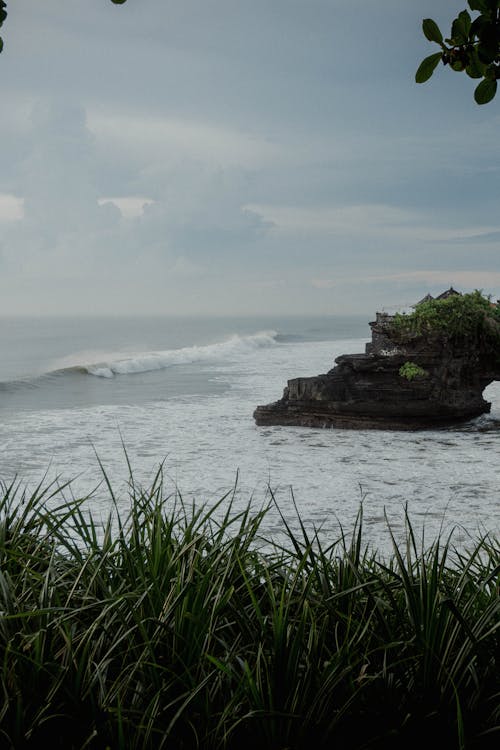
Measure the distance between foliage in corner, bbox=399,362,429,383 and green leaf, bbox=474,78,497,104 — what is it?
9.76m

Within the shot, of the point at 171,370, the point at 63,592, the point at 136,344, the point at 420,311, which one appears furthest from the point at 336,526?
the point at 136,344

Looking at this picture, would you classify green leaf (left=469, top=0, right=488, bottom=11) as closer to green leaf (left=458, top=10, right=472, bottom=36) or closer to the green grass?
green leaf (left=458, top=10, right=472, bottom=36)

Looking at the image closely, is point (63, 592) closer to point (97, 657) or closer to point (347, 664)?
point (97, 657)

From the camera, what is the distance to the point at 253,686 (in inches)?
Result: 81.7

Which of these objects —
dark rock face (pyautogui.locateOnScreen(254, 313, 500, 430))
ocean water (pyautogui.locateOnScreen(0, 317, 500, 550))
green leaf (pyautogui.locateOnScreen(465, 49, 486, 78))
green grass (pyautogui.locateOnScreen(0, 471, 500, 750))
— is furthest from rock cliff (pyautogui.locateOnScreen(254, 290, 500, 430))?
green leaf (pyautogui.locateOnScreen(465, 49, 486, 78))

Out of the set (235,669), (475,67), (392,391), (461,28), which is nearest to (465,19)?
(461,28)

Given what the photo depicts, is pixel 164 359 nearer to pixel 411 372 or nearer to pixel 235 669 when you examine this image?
pixel 411 372

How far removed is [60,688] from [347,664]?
90cm

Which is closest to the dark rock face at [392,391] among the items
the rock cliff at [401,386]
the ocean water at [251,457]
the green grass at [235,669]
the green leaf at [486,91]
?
the rock cliff at [401,386]

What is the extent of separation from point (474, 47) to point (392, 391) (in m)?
10.0

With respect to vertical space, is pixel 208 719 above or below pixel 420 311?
below

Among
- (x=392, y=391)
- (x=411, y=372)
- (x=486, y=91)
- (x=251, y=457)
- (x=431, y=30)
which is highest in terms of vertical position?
(x=431, y=30)

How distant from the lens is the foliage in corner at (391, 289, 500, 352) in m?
11.9

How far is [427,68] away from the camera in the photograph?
1.92m
